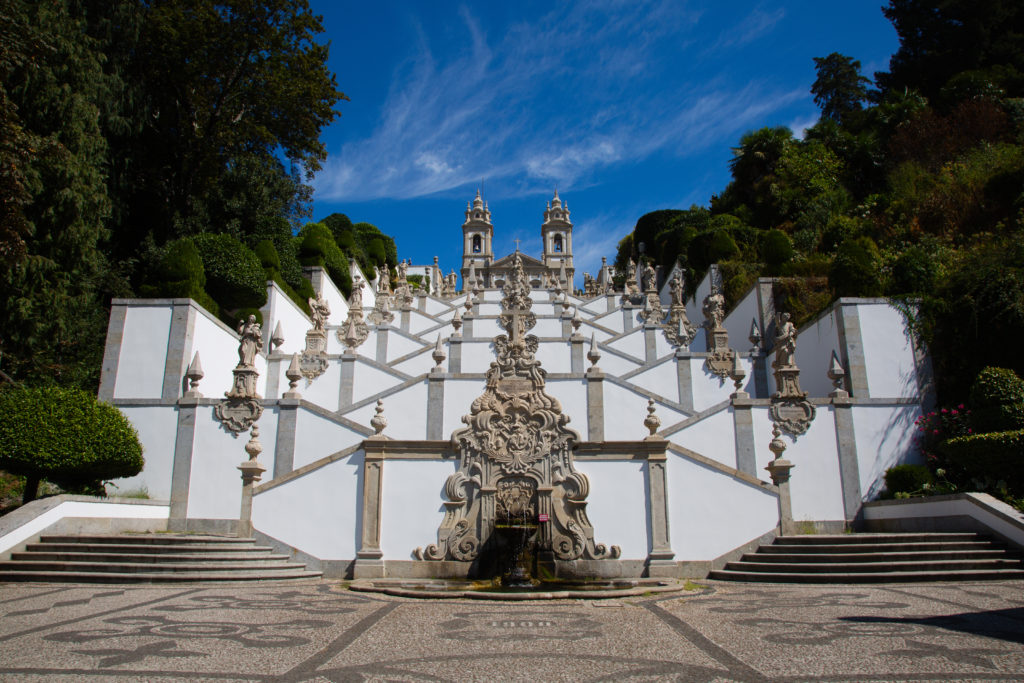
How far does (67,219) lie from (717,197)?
3636 cm

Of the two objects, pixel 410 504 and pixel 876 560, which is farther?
pixel 410 504

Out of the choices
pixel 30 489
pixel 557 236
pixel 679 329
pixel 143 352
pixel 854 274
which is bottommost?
pixel 30 489

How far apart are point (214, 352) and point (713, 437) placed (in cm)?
1233

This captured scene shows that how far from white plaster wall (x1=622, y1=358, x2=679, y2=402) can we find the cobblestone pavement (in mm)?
9331

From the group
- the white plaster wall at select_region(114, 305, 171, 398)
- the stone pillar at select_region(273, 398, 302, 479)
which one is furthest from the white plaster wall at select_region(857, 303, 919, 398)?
the white plaster wall at select_region(114, 305, 171, 398)

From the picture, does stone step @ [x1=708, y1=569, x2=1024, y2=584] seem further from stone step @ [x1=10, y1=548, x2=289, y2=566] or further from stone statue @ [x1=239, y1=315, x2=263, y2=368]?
stone statue @ [x1=239, y1=315, x2=263, y2=368]

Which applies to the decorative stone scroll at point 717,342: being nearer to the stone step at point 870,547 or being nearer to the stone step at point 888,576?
the stone step at point 870,547

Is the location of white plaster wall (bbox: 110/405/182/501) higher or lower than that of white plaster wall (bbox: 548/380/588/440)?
lower

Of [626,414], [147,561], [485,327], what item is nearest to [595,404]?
[626,414]

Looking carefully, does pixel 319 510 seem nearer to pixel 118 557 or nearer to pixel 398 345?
pixel 118 557

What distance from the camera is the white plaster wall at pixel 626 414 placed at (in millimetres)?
14969

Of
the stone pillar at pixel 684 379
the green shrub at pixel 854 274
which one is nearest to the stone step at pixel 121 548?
the stone pillar at pixel 684 379

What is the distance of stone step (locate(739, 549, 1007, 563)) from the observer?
30.1 feet

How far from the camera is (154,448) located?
13.9 m
